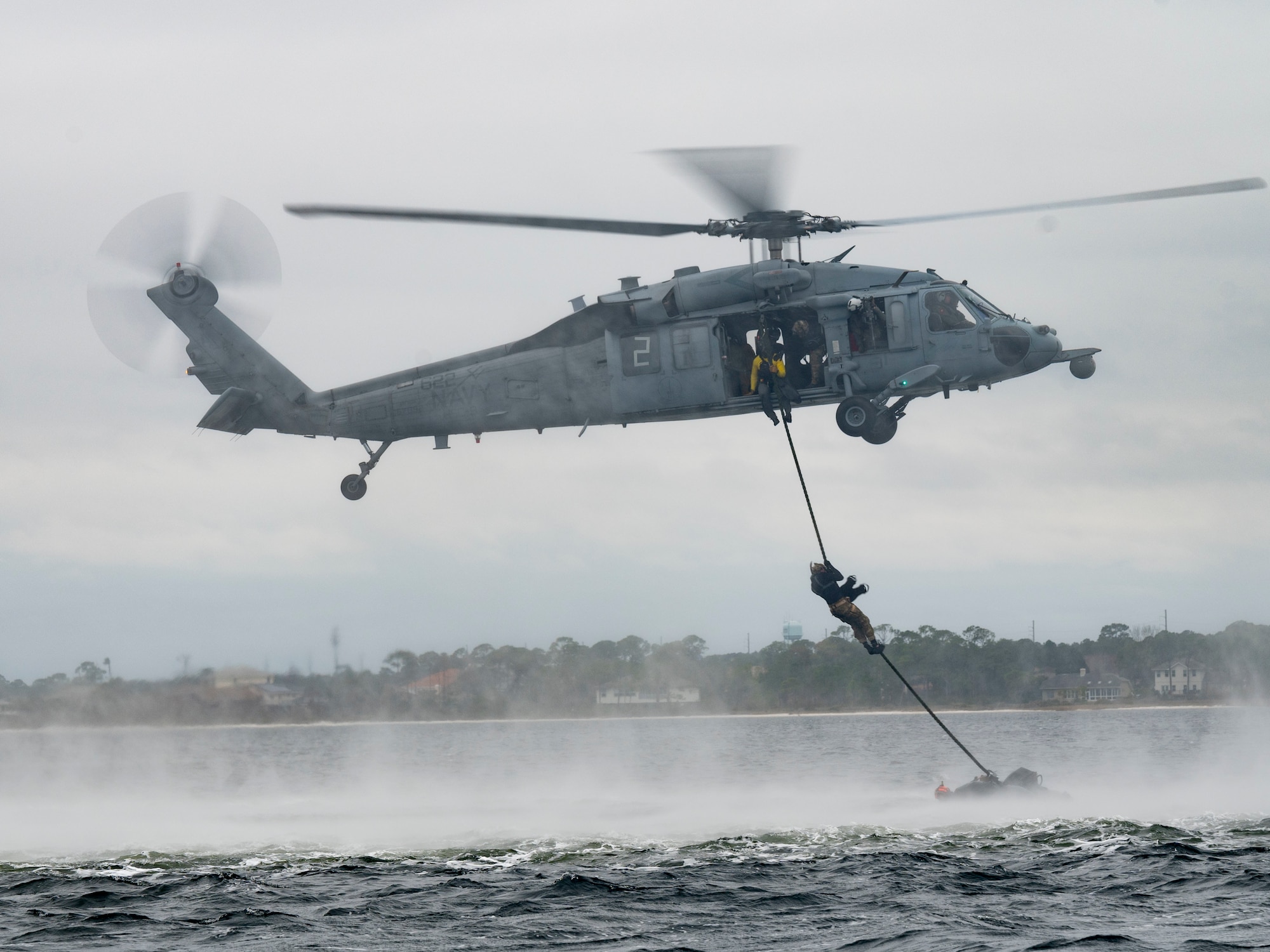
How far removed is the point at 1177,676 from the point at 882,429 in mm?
125237

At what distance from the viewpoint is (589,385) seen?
24578mm

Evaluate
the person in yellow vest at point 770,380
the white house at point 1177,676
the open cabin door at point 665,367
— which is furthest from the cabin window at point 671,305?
the white house at point 1177,676

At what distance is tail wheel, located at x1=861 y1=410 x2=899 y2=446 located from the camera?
2341 centimetres

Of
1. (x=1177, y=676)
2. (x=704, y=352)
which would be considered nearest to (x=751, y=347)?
(x=704, y=352)

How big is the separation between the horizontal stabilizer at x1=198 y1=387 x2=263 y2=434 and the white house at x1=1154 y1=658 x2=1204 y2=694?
121 meters

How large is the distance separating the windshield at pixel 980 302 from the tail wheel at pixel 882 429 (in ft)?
8.60

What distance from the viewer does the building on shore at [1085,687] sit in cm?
13912

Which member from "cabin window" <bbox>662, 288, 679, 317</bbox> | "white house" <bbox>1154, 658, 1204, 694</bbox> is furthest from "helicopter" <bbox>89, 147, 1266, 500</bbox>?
"white house" <bbox>1154, 658, 1204, 694</bbox>

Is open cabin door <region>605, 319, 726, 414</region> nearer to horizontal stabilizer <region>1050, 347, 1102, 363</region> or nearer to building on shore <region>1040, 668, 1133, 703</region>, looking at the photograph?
horizontal stabilizer <region>1050, 347, 1102, 363</region>

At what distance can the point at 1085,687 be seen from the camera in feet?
474

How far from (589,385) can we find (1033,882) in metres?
11.9

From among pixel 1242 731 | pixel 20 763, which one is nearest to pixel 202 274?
pixel 20 763

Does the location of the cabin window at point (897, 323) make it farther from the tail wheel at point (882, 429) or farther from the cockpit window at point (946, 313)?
the tail wheel at point (882, 429)

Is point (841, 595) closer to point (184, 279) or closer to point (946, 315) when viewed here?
point (946, 315)
